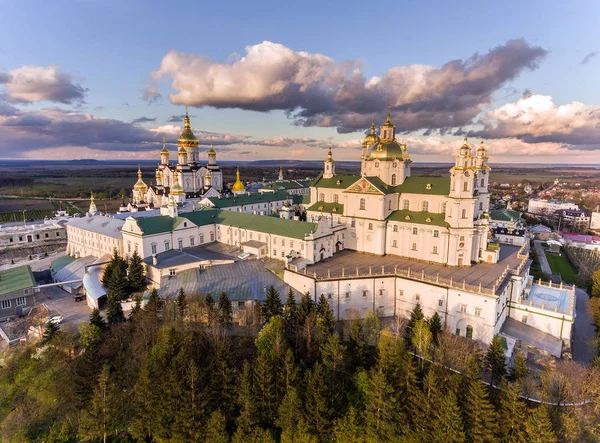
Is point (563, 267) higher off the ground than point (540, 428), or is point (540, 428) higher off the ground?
point (540, 428)

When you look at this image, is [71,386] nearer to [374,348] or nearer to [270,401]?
[270,401]

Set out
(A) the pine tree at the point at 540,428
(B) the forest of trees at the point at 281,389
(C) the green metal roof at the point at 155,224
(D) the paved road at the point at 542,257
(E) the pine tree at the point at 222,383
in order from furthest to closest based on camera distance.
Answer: (D) the paved road at the point at 542,257 → (C) the green metal roof at the point at 155,224 → (E) the pine tree at the point at 222,383 → (B) the forest of trees at the point at 281,389 → (A) the pine tree at the point at 540,428

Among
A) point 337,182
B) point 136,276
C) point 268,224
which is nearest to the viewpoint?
point 136,276

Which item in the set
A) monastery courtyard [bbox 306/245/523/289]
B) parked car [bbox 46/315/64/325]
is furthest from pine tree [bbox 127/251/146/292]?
monastery courtyard [bbox 306/245/523/289]

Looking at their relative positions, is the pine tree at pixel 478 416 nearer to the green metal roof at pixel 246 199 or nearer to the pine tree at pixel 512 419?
the pine tree at pixel 512 419

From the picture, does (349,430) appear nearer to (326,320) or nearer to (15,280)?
(326,320)

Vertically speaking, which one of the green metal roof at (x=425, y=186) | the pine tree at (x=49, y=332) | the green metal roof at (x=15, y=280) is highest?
the green metal roof at (x=425, y=186)

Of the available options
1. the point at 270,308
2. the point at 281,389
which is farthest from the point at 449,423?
the point at 270,308

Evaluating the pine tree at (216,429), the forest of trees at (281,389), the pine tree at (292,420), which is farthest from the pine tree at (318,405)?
the pine tree at (216,429)
